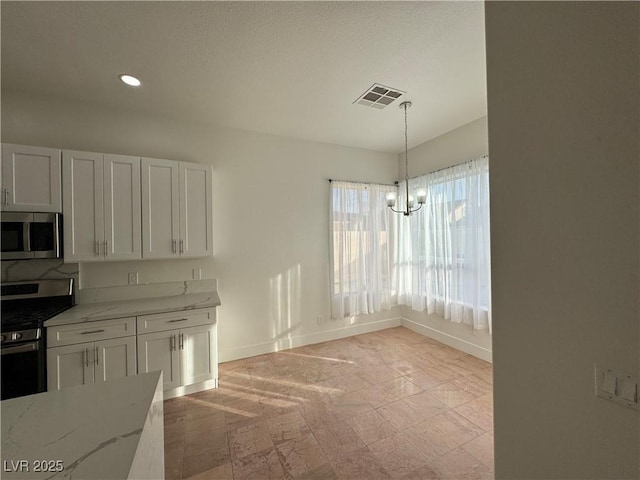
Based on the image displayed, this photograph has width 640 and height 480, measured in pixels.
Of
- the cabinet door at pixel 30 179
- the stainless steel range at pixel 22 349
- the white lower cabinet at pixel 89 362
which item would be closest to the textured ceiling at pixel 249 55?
the cabinet door at pixel 30 179

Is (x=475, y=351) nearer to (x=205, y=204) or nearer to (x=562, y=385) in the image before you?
(x=562, y=385)

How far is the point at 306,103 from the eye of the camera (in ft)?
9.18

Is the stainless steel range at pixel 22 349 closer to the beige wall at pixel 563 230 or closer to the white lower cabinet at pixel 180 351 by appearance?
the white lower cabinet at pixel 180 351

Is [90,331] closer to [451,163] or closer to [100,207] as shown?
[100,207]

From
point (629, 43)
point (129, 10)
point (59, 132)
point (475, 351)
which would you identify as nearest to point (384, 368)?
point (475, 351)

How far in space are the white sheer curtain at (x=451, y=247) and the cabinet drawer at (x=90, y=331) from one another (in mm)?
3750

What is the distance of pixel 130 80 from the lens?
2344mm

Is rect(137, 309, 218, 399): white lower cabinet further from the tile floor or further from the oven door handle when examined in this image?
the oven door handle

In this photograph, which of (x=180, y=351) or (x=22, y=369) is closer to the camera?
(x=22, y=369)

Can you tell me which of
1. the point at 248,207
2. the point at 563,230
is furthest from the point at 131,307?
the point at 563,230

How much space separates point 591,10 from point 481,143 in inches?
101

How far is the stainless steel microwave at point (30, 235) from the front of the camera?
7.23 ft

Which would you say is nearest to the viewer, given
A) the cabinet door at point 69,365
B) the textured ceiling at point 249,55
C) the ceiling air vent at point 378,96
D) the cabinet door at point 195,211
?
the textured ceiling at point 249,55

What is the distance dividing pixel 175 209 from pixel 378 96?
8.30ft
